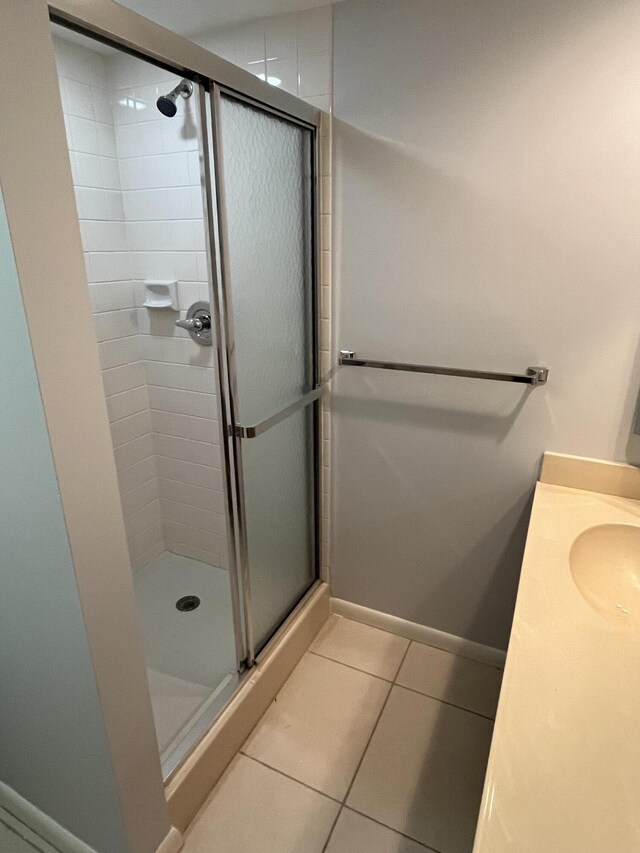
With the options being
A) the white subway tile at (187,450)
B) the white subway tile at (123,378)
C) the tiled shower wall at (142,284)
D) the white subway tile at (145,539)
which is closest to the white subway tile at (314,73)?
the tiled shower wall at (142,284)

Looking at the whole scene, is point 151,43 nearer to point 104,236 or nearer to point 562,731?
point 104,236

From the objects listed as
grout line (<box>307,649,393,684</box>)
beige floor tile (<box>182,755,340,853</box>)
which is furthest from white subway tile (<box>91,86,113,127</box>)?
beige floor tile (<box>182,755,340,853</box>)

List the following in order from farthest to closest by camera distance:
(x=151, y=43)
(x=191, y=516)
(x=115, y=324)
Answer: (x=191, y=516), (x=115, y=324), (x=151, y=43)

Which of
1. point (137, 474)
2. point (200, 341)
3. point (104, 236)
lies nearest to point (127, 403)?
point (137, 474)

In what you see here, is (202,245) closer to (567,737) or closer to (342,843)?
(567,737)

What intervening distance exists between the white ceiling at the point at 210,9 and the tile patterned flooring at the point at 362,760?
1.97 m

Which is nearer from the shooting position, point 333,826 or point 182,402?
point 333,826

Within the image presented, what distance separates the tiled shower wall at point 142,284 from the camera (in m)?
1.65

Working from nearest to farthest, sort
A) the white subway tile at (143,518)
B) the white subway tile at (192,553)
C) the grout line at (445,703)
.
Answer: the grout line at (445,703), the white subway tile at (143,518), the white subway tile at (192,553)

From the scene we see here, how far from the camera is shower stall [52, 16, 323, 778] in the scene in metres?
1.21

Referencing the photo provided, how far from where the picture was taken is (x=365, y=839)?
122 cm

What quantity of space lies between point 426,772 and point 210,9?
214 cm

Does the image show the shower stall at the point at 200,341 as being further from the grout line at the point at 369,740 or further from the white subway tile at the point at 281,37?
the grout line at the point at 369,740

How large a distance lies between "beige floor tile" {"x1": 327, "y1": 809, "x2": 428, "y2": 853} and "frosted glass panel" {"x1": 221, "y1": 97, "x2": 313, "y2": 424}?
1.05m
